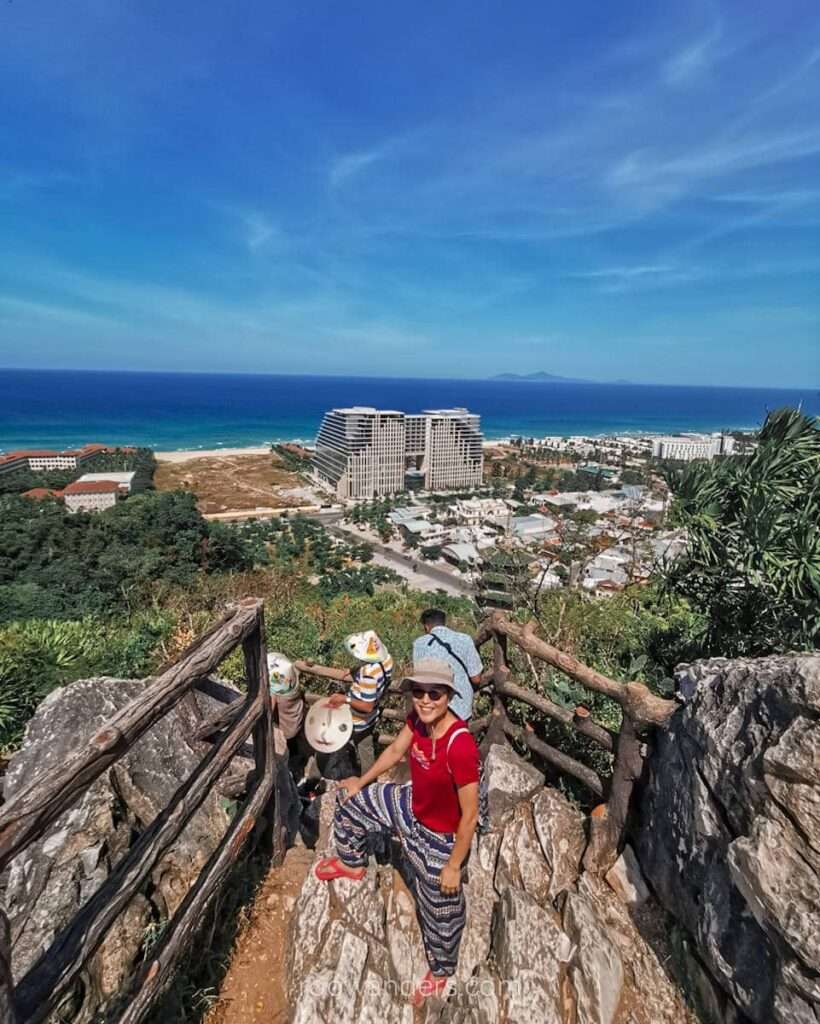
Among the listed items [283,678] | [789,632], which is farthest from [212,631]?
[789,632]

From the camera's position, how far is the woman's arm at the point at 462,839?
206cm

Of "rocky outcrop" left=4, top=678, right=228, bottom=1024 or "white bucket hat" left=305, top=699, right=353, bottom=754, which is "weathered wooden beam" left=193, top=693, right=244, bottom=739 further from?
"white bucket hat" left=305, top=699, right=353, bottom=754

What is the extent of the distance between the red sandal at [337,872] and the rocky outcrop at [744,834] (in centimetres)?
150

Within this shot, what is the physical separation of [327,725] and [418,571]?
28935mm

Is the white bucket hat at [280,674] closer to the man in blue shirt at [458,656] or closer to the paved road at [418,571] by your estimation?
the man in blue shirt at [458,656]

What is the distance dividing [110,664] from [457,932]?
4.08 meters

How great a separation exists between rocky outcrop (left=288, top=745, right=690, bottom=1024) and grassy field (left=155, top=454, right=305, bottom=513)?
4500 cm

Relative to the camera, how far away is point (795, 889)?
1737mm

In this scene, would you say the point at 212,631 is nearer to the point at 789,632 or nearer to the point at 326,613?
the point at 789,632

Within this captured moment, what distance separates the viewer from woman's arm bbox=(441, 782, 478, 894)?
6.77ft

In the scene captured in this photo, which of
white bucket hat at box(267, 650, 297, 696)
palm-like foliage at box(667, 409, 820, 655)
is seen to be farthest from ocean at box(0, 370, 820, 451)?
palm-like foliage at box(667, 409, 820, 655)

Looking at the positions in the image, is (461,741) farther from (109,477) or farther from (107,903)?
(109,477)

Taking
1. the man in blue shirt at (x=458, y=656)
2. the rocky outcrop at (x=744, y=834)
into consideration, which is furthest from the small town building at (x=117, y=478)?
the rocky outcrop at (x=744, y=834)

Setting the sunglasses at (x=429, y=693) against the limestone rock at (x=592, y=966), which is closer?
the sunglasses at (x=429, y=693)
